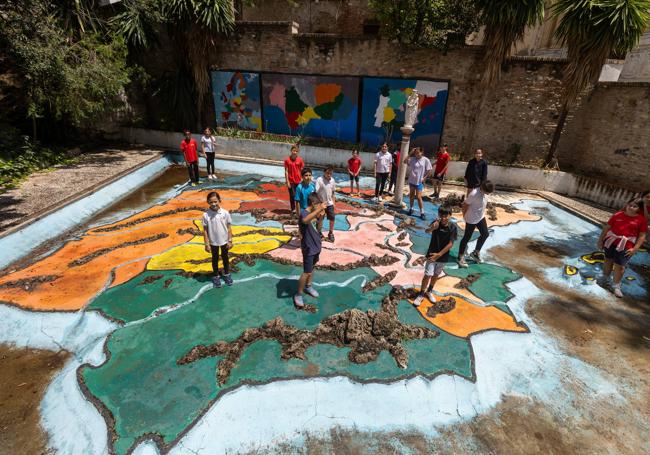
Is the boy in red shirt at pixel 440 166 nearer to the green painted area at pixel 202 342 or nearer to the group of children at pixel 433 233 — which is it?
the group of children at pixel 433 233

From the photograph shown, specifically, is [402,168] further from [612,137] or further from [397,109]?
[612,137]

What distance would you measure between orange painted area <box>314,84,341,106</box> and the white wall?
240 centimetres

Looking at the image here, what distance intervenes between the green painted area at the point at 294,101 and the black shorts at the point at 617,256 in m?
13.1

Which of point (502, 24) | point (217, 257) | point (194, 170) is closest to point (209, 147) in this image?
point (194, 170)

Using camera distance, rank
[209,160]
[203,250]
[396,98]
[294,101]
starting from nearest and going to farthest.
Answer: [203,250]
[209,160]
[396,98]
[294,101]

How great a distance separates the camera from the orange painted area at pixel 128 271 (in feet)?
21.3

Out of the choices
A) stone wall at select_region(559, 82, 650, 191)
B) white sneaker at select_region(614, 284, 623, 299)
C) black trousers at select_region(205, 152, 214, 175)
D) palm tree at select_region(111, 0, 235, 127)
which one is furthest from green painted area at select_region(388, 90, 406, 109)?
white sneaker at select_region(614, 284, 623, 299)

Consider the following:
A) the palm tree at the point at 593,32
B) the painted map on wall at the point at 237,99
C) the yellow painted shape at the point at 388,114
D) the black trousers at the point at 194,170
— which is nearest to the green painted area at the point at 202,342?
the black trousers at the point at 194,170

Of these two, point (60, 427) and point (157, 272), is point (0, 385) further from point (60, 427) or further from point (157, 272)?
point (157, 272)

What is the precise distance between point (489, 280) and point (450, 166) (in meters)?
7.95

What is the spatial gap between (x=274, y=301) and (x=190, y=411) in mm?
2220

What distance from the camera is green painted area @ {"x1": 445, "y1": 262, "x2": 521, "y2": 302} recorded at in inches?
249

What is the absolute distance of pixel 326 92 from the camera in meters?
15.7

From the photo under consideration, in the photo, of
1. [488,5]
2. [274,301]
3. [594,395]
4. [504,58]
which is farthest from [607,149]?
[274,301]
